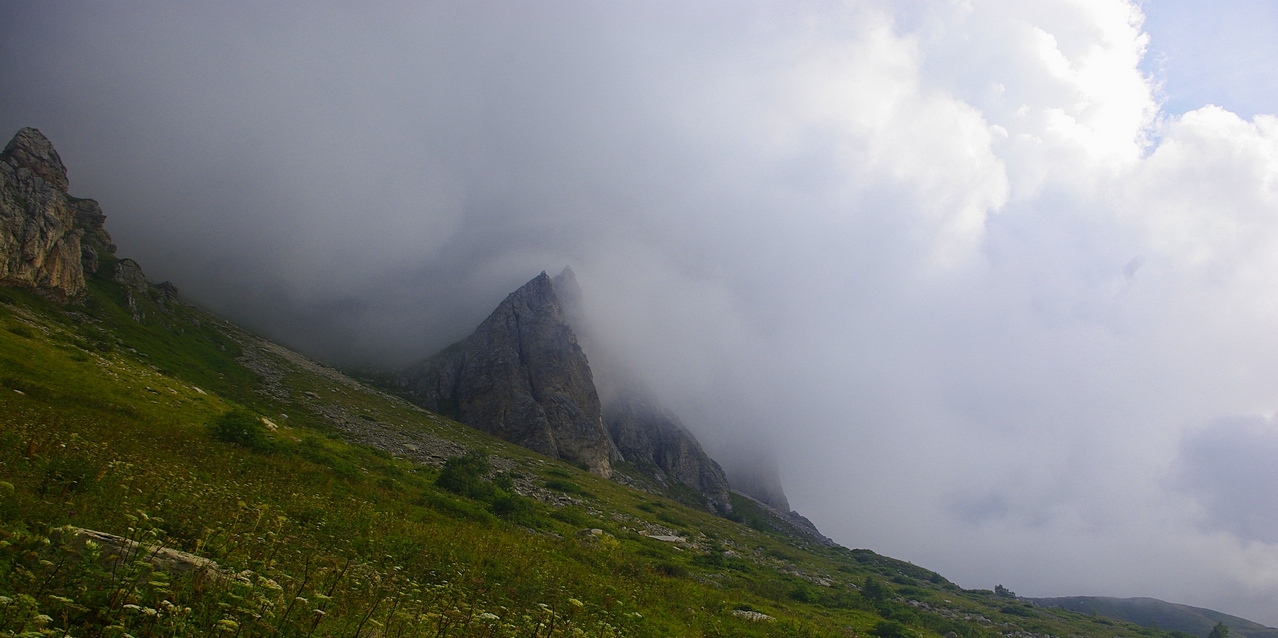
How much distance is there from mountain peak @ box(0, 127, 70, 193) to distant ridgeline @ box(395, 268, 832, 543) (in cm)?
7873

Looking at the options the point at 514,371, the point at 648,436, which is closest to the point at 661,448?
the point at 648,436

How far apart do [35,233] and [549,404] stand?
308 ft

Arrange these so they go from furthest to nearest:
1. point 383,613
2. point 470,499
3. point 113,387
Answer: point 113,387
point 470,499
point 383,613

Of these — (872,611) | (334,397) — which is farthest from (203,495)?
(334,397)

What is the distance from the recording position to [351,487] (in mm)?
23391

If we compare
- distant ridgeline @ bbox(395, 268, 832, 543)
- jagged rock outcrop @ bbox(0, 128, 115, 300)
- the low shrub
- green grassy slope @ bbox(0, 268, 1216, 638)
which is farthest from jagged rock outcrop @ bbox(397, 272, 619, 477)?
the low shrub

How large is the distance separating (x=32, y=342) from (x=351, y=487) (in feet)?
121

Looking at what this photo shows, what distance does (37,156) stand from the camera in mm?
93875

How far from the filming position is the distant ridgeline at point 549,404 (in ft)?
427

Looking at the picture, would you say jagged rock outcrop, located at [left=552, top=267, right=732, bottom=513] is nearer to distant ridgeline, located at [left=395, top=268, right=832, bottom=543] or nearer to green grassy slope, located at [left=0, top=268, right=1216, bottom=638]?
distant ridgeline, located at [left=395, top=268, right=832, bottom=543]

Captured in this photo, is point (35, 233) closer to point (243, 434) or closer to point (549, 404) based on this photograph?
point (243, 434)

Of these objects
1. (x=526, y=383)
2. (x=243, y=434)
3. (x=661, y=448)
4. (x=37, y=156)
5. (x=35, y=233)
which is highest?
(x=37, y=156)

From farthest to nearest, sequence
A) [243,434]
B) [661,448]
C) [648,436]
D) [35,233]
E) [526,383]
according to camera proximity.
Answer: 1. [648,436]
2. [661,448]
3. [526,383]
4. [35,233]
5. [243,434]

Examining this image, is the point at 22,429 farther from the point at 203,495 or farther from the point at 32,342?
the point at 32,342
